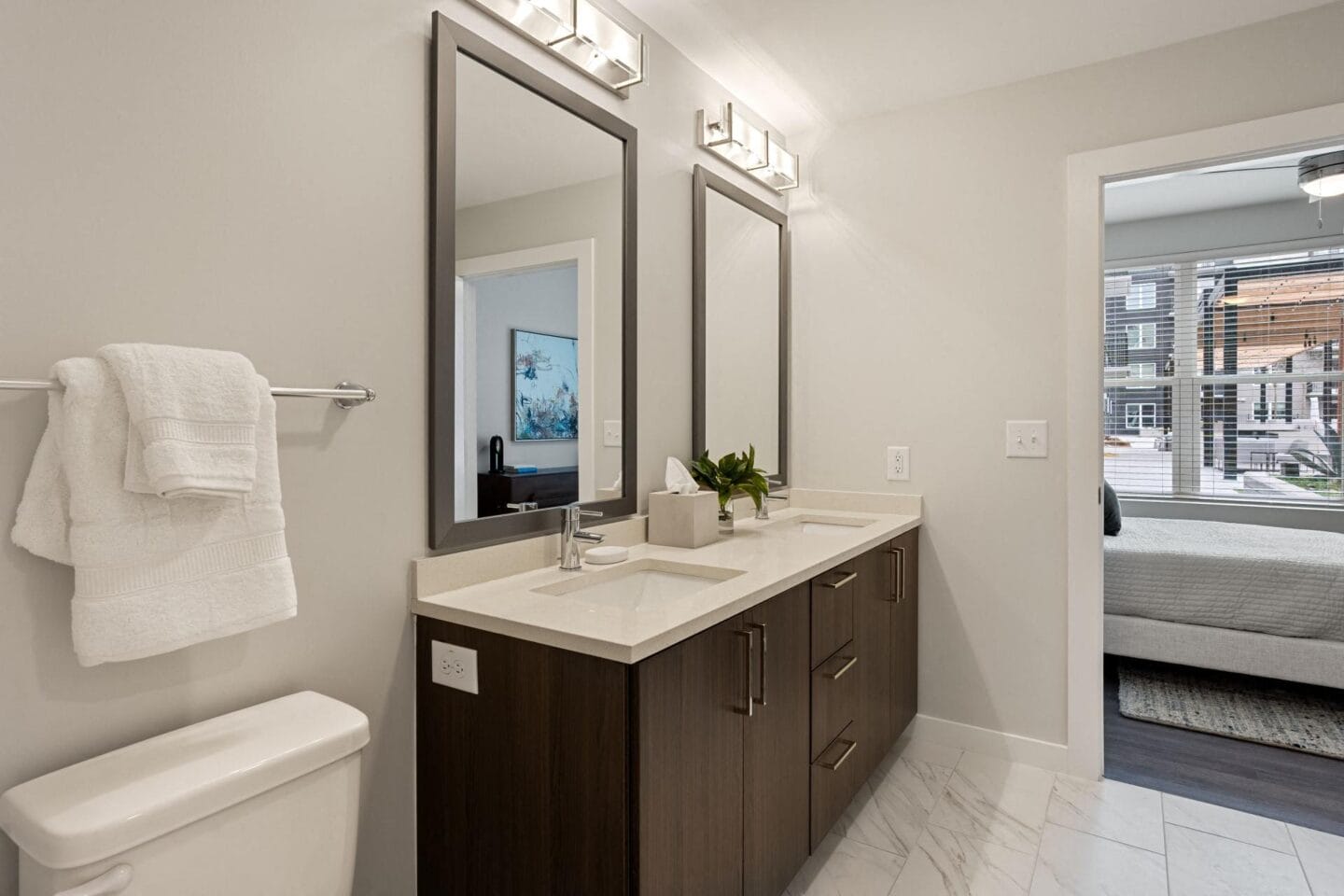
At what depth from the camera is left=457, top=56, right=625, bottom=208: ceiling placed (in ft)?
4.99

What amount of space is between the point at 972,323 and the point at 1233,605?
1.69m

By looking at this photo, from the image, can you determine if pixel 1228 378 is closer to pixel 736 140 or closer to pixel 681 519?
pixel 736 140

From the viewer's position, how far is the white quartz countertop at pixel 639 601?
1195 millimetres

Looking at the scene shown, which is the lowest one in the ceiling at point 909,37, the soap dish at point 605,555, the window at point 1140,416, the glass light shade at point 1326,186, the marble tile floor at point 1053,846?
the marble tile floor at point 1053,846

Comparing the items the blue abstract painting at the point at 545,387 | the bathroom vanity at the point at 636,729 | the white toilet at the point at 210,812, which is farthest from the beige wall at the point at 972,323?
the white toilet at the point at 210,812

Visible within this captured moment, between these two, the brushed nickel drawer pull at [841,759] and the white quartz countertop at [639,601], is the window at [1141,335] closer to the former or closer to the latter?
the white quartz countertop at [639,601]

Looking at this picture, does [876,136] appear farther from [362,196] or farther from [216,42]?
[216,42]

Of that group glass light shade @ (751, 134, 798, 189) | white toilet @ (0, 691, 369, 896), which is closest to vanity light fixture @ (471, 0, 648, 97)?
glass light shade @ (751, 134, 798, 189)

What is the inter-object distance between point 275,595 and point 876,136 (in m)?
Answer: 2.50

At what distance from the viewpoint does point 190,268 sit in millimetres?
1093

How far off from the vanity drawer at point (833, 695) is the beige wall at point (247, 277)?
0.91 meters

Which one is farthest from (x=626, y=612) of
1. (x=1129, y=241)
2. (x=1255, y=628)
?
(x=1129, y=241)

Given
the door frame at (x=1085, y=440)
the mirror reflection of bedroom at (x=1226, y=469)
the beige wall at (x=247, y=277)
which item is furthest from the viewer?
the mirror reflection of bedroom at (x=1226, y=469)

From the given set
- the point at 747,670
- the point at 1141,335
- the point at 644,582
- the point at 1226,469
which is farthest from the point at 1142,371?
the point at 747,670
